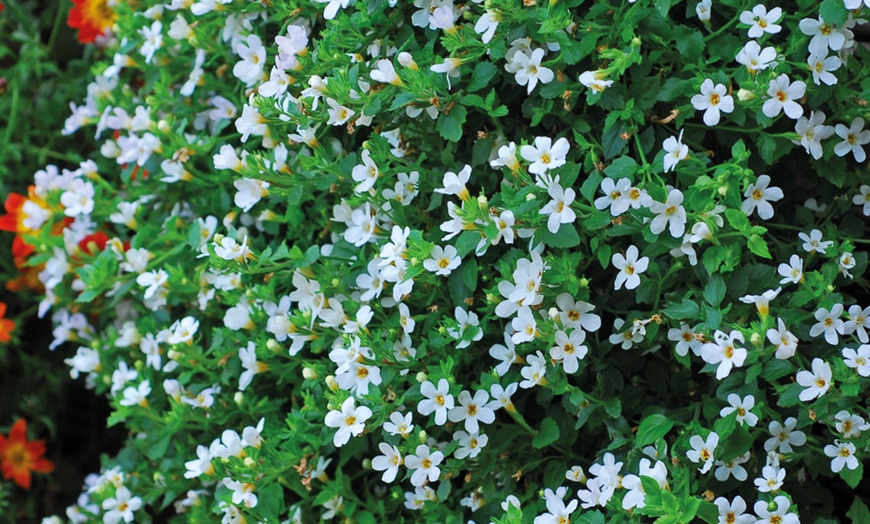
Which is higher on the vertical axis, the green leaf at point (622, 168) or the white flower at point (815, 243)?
the green leaf at point (622, 168)

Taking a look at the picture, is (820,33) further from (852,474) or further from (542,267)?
(852,474)

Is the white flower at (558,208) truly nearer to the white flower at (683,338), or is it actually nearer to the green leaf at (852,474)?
the white flower at (683,338)

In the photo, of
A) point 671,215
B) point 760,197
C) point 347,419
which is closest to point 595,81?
point 671,215

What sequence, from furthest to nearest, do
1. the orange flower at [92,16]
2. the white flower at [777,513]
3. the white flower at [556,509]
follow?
the orange flower at [92,16] < the white flower at [556,509] < the white flower at [777,513]

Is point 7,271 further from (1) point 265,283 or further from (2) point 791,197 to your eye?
(2) point 791,197

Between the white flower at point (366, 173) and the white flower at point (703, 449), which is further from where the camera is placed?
the white flower at point (366, 173)

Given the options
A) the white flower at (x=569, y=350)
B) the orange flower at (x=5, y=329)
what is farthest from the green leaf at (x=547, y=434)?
the orange flower at (x=5, y=329)
